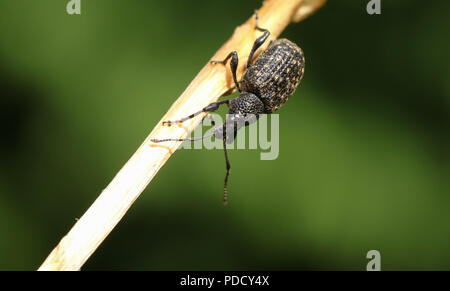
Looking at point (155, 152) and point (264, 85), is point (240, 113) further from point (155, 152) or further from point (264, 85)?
point (155, 152)

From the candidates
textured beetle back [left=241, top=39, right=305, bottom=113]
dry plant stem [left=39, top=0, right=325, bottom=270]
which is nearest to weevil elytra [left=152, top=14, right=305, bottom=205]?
textured beetle back [left=241, top=39, right=305, bottom=113]

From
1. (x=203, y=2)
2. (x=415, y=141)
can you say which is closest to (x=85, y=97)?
(x=203, y=2)

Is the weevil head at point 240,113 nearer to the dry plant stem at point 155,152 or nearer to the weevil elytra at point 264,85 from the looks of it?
the weevil elytra at point 264,85

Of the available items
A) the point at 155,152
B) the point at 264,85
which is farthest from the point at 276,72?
the point at 155,152

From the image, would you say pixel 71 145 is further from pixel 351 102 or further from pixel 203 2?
pixel 351 102

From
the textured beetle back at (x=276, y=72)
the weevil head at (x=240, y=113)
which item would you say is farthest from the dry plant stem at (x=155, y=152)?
the weevil head at (x=240, y=113)

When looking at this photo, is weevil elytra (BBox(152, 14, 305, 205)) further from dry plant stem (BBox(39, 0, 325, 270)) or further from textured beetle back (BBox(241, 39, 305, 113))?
dry plant stem (BBox(39, 0, 325, 270))

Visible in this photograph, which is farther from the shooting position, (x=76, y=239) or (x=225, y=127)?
(x=225, y=127)
